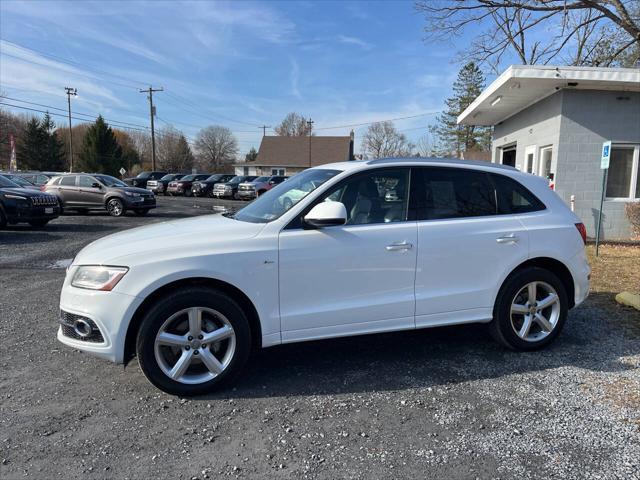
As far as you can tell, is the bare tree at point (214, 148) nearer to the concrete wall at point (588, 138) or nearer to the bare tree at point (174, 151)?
the bare tree at point (174, 151)

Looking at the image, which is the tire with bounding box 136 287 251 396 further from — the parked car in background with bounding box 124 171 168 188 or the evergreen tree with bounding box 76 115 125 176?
the evergreen tree with bounding box 76 115 125 176

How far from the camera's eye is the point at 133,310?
10.4 ft

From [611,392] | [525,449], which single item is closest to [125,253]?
[525,449]

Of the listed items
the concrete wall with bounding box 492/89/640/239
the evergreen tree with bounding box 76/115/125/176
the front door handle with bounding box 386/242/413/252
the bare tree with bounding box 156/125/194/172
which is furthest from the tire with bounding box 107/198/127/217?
the bare tree with bounding box 156/125/194/172

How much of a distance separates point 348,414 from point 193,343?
4.06 ft

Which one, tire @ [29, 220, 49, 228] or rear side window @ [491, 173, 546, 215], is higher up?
rear side window @ [491, 173, 546, 215]

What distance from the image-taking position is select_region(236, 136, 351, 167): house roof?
5938cm

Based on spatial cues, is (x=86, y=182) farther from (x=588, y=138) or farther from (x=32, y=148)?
(x=32, y=148)

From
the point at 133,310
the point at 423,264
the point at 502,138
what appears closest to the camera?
the point at 133,310

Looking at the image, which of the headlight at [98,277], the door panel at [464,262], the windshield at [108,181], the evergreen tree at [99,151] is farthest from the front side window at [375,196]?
the evergreen tree at [99,151]

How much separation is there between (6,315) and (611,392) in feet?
20.6

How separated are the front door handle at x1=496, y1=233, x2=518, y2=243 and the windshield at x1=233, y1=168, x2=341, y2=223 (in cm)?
156

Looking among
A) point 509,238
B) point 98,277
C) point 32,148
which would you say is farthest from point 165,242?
point 32,148

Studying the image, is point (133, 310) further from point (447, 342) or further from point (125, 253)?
point (447, 342)
